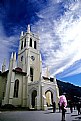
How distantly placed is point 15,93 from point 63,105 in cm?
2659

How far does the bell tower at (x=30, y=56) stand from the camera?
3909 cm

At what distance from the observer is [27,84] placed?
34.7 m

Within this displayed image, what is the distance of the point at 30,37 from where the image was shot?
46.0 m

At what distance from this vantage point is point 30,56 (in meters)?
41.4

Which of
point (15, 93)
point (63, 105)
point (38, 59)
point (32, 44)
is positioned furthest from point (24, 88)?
point (63, 105)

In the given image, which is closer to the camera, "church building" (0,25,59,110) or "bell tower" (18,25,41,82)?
"church building" (0,25,59,110)

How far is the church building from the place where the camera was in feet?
99.2

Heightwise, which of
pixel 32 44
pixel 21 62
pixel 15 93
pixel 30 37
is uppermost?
pixel 30 37

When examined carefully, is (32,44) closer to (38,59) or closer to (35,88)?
(38,59)

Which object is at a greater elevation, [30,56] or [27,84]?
[30,56]

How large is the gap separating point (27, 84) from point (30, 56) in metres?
9.98

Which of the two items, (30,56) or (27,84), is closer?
(27,84)

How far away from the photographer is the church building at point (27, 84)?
30.2 meters

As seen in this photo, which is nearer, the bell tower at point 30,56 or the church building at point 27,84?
the church building at point 27,84
